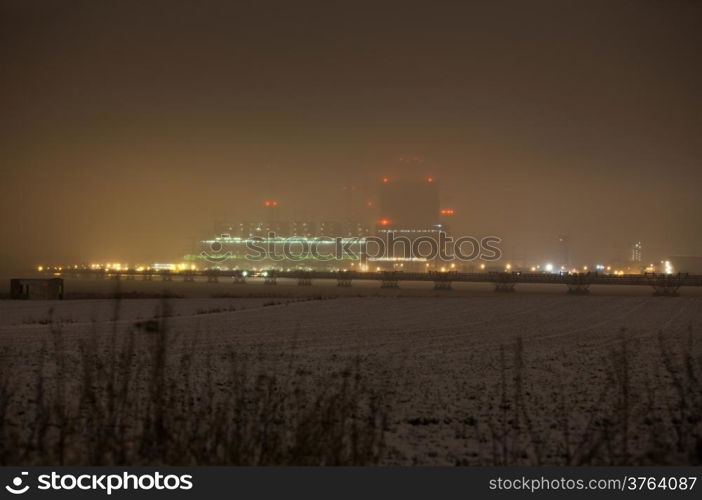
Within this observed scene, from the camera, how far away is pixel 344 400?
8.64 metres

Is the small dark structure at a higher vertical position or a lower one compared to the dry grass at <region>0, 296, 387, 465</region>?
higher

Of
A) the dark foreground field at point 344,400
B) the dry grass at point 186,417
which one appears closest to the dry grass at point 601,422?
the dark foreground field at point 344,400

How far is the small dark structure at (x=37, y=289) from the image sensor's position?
36.7 m

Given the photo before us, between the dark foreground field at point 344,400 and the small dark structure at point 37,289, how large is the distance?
73.0ft

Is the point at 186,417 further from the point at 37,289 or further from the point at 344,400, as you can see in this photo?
the point at 37,289

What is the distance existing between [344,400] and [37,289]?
112 feet

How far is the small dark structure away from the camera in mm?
36656

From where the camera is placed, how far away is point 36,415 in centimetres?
738

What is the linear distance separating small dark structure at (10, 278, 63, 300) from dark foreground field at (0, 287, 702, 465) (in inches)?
876

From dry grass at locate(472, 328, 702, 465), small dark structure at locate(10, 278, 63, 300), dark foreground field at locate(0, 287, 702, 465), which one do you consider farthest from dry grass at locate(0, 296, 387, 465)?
small dark structure at locate(10, 278, 63, 300)

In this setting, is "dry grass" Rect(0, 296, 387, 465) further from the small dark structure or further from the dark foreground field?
the small dark structure

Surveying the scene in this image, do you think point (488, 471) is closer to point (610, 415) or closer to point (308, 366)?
point (610, 415)

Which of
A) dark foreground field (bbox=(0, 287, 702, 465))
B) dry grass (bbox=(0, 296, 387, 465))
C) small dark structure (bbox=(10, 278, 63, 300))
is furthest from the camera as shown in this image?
small dark structure (bbox=(10, 278, 63, 300))

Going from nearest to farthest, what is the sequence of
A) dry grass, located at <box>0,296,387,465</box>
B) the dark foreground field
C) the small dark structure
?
dry grass, located at <box>0,296,387,465</box>
the dark foreground field
the small dark structure
